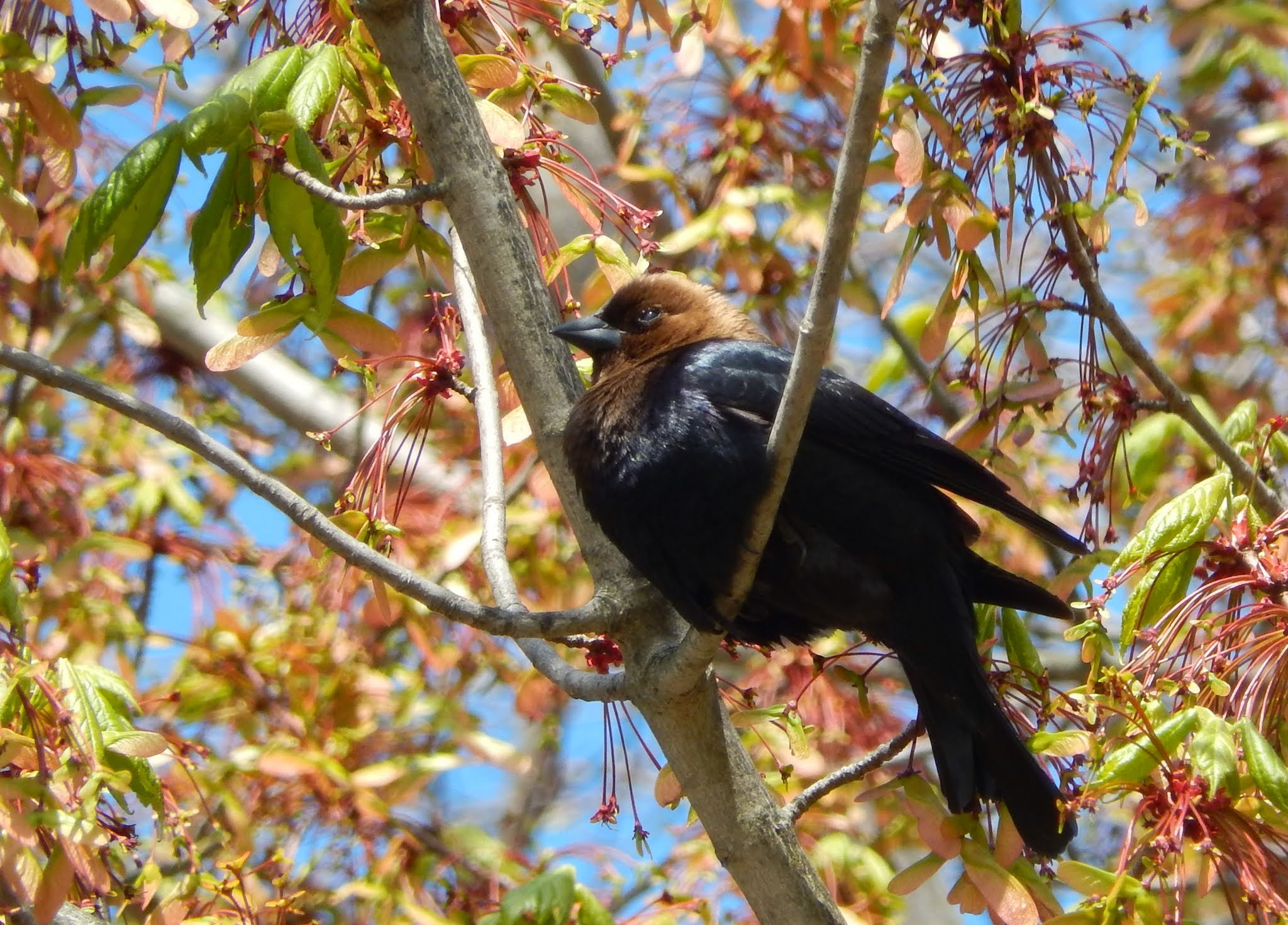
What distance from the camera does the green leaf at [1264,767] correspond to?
6.16 ft

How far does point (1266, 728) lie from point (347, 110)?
190 cm

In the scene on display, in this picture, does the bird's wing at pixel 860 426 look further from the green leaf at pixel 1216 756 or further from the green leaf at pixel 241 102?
the green leaf at pixel 241 102

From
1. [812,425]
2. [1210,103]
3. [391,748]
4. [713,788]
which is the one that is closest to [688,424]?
[812,425]

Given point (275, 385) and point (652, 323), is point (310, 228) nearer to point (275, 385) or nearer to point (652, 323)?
point (652, 323)

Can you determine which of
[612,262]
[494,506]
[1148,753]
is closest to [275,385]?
[612,262]

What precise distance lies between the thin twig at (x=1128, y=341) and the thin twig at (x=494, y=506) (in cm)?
109

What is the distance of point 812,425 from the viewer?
260cm

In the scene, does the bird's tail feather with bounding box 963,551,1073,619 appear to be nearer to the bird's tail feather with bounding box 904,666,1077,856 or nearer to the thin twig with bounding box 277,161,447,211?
the bird's tail feather with bounding box 904,666,1077,856

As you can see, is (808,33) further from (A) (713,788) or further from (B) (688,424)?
(A) (713,788)

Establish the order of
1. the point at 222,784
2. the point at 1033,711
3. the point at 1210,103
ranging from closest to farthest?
1. the point at 1033,711
2. the point at 222,784
3. the point at 1210,103

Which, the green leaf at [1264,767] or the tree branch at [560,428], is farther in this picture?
the tree branch at [560,428]

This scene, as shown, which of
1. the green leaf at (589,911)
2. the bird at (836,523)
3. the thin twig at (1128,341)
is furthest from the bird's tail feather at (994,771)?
the green leaf at (589,911)

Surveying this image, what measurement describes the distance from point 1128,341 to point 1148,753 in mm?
885

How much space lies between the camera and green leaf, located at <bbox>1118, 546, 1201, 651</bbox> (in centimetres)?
228
